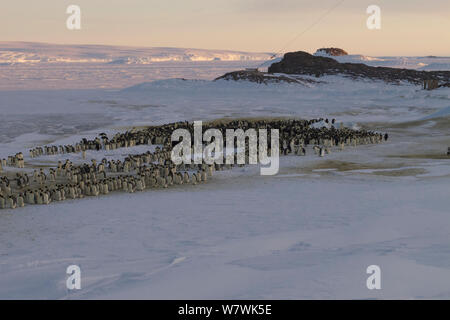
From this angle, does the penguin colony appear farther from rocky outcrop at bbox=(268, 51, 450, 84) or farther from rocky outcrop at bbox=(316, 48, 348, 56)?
rocky outcrop at bbox=(316, 48, 348, 56)

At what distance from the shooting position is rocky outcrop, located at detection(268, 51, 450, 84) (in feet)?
257

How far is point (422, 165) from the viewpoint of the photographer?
17141 mm

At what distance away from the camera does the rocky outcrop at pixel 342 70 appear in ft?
257

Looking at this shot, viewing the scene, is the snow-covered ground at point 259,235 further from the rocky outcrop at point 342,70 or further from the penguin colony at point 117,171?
the rocky outcrop at point 342,70

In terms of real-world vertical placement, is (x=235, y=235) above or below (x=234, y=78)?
below

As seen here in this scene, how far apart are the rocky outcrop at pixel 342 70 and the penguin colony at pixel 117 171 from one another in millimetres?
55672

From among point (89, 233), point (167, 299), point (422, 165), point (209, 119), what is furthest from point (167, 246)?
point (209, 119)

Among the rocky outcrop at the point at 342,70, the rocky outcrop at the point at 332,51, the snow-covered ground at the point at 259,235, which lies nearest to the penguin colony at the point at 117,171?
the snow-covered ground at the point at 259,235

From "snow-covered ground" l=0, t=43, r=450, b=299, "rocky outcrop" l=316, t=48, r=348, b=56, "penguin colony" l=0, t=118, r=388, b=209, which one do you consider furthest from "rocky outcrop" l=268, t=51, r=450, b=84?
"snow-covered ground" l=0, t=43, r=450, b=299

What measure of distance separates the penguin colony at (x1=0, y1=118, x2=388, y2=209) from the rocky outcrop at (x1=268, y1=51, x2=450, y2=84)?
2192 inches
